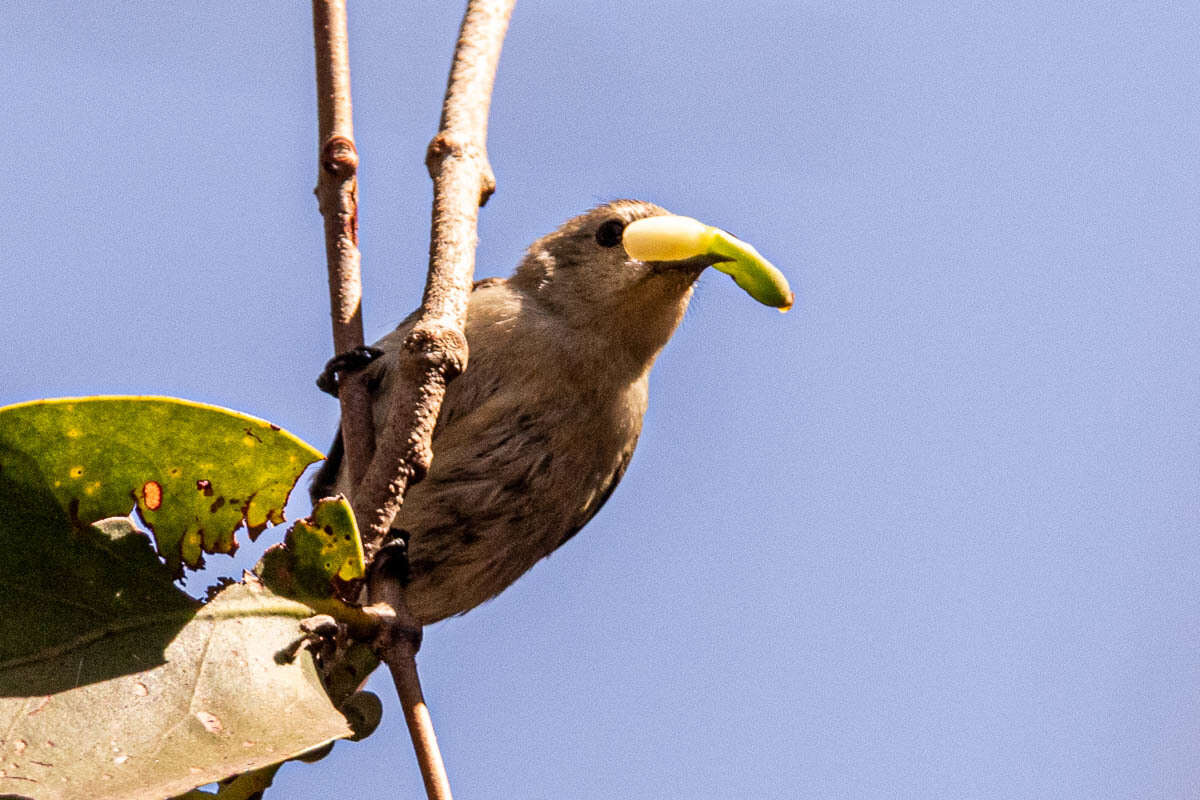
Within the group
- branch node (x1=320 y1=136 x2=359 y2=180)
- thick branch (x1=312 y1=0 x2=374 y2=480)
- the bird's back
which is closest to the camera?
thick branch (x1=312 y1=0 x2=374 y2=480)

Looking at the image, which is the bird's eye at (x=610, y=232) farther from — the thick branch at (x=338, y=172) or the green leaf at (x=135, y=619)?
the green leaf at (x=135, y=619)

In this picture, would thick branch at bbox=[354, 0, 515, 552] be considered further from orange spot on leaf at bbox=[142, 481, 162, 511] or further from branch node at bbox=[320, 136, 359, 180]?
orange spot on leaf at bbox=[142, 481, 162, 511]

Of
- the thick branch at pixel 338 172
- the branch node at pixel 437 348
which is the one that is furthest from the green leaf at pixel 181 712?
the thick branch at pixel 338 172

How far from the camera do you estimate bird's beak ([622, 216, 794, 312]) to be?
8.94ft

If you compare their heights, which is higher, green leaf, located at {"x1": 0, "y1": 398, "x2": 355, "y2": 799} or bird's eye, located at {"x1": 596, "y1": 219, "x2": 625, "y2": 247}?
bird's eye, located at {"x1": 596, "y1": 219, "x2": 625, "y2": 247}

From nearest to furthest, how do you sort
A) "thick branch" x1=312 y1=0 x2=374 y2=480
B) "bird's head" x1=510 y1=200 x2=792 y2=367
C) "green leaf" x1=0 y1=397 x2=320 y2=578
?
"green leaf" x1=0 y1=397 x2=320 y2=578 < "thick branch" x1=312 y1=0 x2=374 y2=480 < "bird's head" x1=510 y1=200 x2=792 y2=367

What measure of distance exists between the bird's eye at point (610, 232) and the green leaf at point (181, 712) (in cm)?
237

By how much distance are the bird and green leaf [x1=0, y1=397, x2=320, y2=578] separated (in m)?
1.56

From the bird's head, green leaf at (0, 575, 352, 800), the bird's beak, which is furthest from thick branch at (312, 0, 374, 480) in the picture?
the bird's head

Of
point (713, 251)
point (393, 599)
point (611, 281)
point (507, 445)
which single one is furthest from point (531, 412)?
point (393, 599)

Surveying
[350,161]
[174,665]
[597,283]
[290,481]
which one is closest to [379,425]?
[597,283]

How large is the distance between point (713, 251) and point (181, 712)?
1518mm

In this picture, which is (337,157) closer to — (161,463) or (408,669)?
(161,463)

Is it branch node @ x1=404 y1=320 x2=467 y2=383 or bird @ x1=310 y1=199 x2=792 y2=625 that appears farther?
bird @ x1=310 y1=199 x2=792 y2=625
